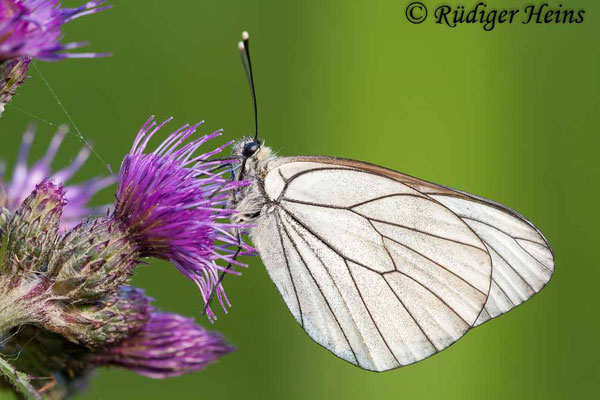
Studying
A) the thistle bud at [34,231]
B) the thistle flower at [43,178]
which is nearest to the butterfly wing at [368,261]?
the thistle flower at [43,178]

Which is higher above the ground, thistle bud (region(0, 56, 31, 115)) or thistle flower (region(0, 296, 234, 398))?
thistle bud (region(0, 56, 31, 115))

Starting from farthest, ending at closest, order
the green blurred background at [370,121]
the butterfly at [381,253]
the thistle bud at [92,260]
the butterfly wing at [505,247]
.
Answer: the green blurred background at [370,121]
the butterfly wing at [505,247]
the butterfly at [381,253]
the thistle bud at [92,260]

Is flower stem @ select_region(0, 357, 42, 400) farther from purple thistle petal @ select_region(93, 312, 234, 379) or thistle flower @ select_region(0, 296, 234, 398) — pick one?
purple thistle petal @ select_region(93, 312, 234, 379)

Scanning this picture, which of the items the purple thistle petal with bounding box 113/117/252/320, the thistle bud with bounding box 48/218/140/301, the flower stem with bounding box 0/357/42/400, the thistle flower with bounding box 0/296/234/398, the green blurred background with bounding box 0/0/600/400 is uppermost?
the green blurred background with bounding box 0/0/600/400

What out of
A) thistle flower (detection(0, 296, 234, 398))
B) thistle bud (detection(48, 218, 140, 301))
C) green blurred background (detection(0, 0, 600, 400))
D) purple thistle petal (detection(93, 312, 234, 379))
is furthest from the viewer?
green blurred background (detection(0, 0, 600, 400))

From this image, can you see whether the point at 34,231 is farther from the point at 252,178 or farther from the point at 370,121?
the point at 370,121

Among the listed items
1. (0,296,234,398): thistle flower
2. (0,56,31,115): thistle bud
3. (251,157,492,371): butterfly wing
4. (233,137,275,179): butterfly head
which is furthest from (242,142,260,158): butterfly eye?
(0,56,31,115): thistle bud

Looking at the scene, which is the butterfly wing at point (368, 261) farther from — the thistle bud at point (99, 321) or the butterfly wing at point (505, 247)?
the thistle bud at point (99, 321)

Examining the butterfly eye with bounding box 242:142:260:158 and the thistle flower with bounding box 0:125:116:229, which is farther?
the butterfly eye with bounding box 242:142:260:158
